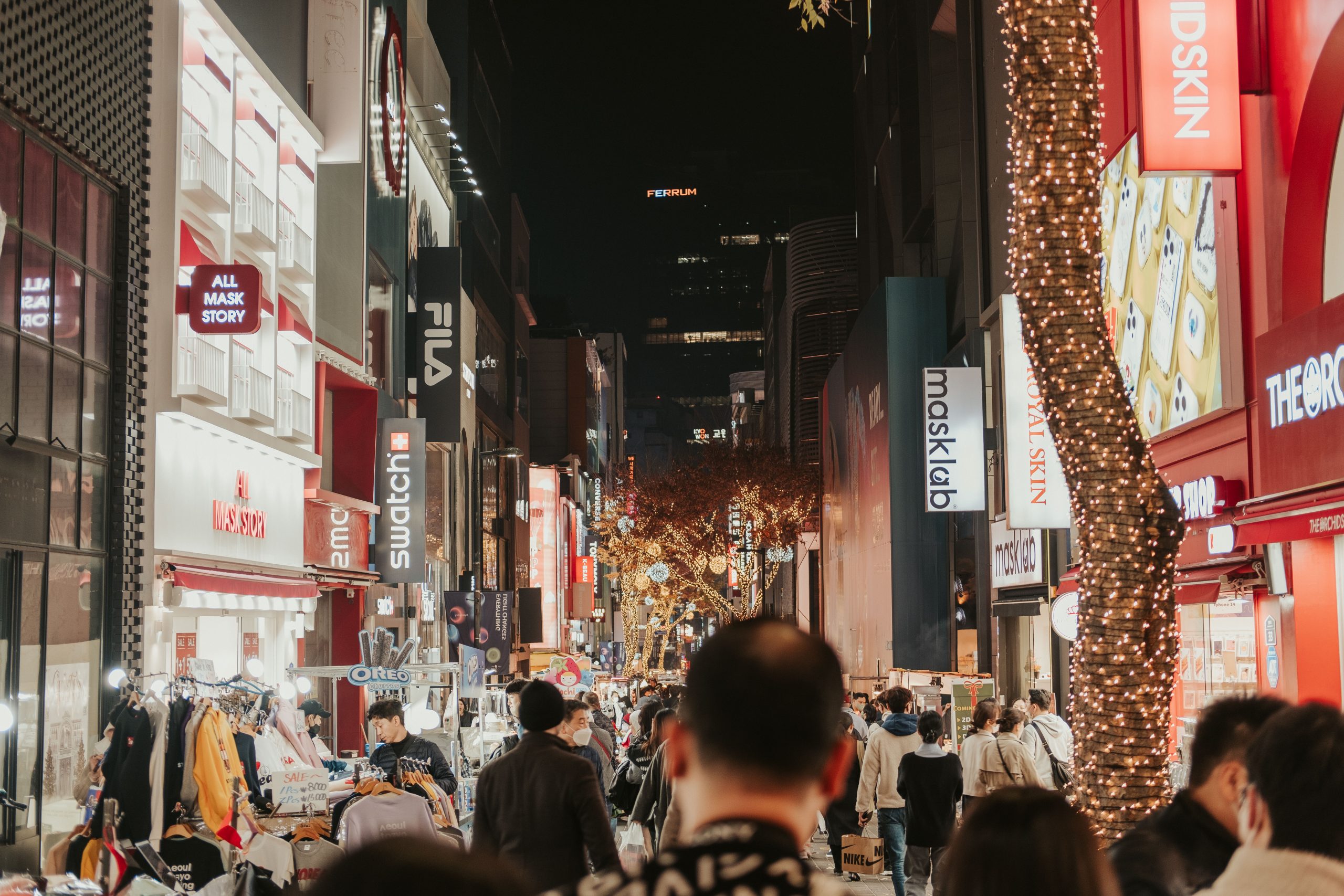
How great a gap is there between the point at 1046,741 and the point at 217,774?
698 centimetres

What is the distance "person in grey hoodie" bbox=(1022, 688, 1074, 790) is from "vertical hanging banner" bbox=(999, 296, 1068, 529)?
8172 mm

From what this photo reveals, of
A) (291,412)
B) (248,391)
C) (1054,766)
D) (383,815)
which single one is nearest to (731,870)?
(383,815)

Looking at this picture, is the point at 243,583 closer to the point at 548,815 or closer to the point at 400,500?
the point at 400,500

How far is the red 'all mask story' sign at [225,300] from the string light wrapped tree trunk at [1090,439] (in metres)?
12.6

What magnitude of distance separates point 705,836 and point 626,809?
1058 cm

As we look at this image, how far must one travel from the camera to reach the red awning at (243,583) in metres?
16.0

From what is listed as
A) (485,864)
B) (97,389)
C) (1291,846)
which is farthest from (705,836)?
(97,389)

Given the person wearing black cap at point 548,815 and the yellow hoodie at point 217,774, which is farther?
the yellow hoodie at point 217,774

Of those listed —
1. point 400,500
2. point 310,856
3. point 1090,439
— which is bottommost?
point 310,856

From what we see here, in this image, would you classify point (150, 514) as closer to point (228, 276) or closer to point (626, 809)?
point (228, 276)

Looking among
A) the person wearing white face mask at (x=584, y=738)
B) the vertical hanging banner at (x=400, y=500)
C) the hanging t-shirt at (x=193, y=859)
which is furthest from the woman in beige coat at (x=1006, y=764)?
the vertical hanging banner at (x=400, y=500)

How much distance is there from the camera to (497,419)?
5816cm

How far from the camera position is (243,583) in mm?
18078

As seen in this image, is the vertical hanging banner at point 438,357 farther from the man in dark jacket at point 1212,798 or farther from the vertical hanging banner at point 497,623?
the man in dark jacket at point 1212,798
